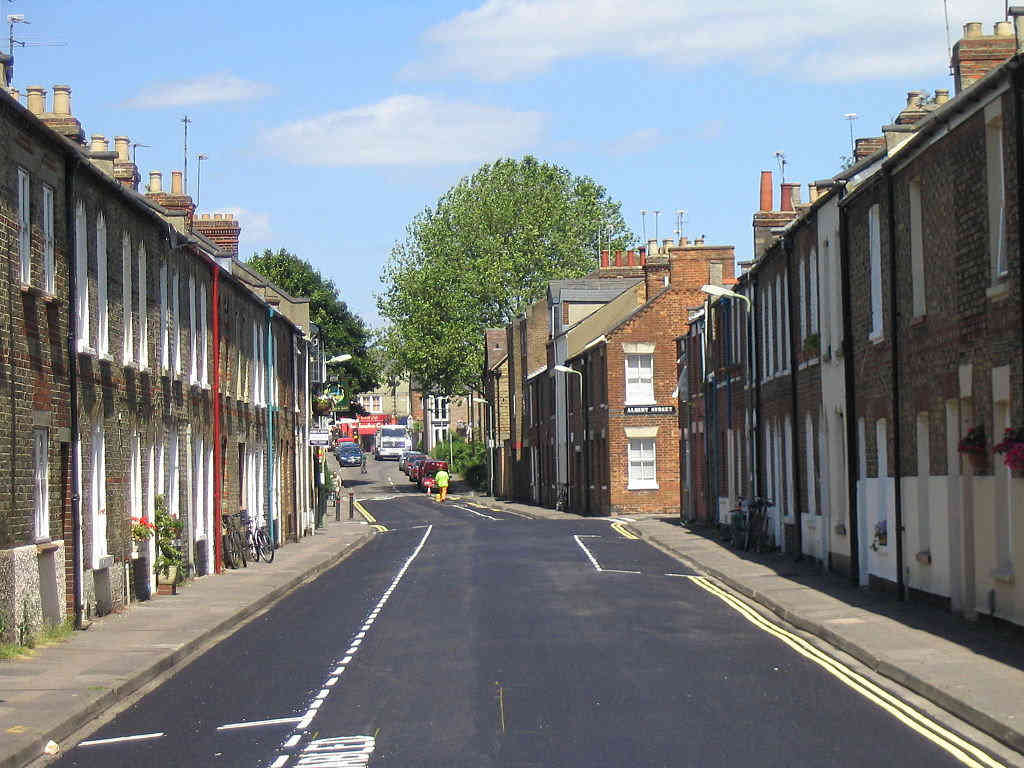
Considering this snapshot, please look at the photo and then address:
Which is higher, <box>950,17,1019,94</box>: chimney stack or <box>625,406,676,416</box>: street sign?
<box>950,17,1019,94</box>: chimney stack

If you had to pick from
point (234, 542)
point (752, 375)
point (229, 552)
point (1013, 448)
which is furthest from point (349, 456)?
point (1013, 448)

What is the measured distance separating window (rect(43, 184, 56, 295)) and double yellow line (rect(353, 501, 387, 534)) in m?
31.9

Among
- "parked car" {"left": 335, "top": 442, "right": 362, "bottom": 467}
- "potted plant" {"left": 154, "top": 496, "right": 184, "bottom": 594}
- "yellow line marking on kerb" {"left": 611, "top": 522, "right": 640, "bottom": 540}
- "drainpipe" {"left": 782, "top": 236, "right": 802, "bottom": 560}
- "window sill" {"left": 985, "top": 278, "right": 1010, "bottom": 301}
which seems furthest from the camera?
"parked car" {"left": 335, "top": 442, "right": 362, "bottom": 467}

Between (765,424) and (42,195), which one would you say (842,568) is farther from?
(42,195)

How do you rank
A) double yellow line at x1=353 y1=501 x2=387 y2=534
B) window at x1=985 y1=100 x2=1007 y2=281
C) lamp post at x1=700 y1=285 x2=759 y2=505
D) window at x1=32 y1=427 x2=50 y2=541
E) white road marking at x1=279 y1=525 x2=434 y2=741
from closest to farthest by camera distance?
1. white road marking at x1=279 y1=525 x2=434 y2=741
2. window at x1=985 y1=100 x2=1007 y2=281
3. window at x1=32 y1=427 x2=50 y2=541
4. lamp post at x1=700 y1=285 x2=759 y2=505
5. double yellow line at x1=353 y1=501 x2=387 y2=534

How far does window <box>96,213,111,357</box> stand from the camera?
72.4ft

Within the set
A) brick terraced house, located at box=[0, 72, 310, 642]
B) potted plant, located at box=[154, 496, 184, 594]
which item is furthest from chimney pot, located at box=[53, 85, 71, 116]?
potted plant, located at box=[154, 496, 184, 594]

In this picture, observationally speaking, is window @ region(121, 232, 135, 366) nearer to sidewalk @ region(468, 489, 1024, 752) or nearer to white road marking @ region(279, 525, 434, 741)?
white road marking @ region(279, 525, 434, 741)

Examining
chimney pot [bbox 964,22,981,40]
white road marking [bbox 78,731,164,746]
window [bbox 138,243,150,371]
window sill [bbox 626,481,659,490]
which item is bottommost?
white road marking [bbox 78,731,164,746]

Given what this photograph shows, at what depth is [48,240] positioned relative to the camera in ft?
63.6

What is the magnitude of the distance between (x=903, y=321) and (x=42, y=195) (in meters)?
11.8

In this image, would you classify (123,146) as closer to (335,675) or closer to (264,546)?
(264,546)

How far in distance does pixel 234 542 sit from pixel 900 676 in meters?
20.9

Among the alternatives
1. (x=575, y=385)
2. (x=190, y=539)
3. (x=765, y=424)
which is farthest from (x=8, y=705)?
(x=575, y=385)
